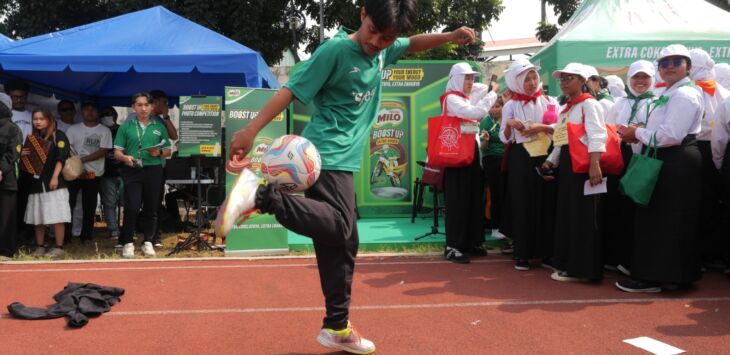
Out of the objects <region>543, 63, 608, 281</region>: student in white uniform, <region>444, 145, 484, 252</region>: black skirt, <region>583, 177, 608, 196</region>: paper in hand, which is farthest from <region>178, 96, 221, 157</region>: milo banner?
<region>583, 177, 608, 196</region>: paper in hand

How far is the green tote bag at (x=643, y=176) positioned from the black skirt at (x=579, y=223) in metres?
0.38

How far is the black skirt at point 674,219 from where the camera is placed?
464 cm

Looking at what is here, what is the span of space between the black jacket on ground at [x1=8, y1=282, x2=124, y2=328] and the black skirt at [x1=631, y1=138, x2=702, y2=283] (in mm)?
4386

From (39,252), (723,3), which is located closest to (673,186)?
(39,252)

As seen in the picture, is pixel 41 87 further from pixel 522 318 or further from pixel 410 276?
pixel 522 318

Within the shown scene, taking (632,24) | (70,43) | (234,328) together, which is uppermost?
(632,24)

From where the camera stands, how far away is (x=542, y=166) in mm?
5484

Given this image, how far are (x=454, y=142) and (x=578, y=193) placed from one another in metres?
1.47

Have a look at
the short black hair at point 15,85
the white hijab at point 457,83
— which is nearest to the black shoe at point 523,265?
the white hijab at point 457,83

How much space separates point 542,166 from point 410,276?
1648 millimetres

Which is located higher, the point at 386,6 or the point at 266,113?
the point at 386,6

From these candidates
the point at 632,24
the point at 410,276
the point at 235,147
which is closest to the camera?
the point at 235,147

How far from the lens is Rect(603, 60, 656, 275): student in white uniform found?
521cm

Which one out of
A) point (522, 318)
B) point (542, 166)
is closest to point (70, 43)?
point (542, 166)
